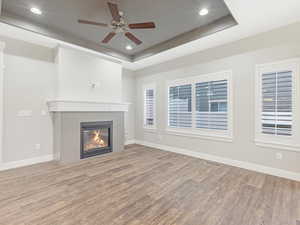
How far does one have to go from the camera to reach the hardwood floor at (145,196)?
1863mm

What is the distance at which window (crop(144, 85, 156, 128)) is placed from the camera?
5520 millimetres

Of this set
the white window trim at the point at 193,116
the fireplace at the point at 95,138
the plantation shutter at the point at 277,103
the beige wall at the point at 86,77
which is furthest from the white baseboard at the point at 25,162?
the plantation shutter at the point at 277,103

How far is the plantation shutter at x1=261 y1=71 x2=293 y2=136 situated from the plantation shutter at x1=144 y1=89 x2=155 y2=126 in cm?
331

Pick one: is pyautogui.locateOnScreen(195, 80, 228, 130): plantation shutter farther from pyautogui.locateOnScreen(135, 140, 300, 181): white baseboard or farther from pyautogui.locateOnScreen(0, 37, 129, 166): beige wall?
pyautogui.locateOnScreen(0, 37, 129, 166): beige wall

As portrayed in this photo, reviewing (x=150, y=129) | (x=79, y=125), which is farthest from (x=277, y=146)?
(x=79, y=125)

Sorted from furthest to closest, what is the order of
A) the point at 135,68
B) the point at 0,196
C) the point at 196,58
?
the point at 135,68 < the point at 196,58 < the point at 0,196

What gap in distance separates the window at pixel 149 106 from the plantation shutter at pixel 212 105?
1700mm

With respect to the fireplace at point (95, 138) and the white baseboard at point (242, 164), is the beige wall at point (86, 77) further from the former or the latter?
the white baseboard at point (242, 164)

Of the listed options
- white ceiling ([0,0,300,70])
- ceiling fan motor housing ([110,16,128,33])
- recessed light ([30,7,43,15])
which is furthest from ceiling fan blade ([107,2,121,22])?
white ceiling ([0,0,300,70])

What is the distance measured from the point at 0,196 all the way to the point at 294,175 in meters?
5.09

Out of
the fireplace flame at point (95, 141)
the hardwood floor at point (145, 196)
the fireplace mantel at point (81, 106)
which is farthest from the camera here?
the fireplace flame at point (95, 141)

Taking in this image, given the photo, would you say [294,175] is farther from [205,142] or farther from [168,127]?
[168,127]

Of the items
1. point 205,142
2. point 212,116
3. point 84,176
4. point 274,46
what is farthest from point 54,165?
point 274,46

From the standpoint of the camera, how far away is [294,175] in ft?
9.39
